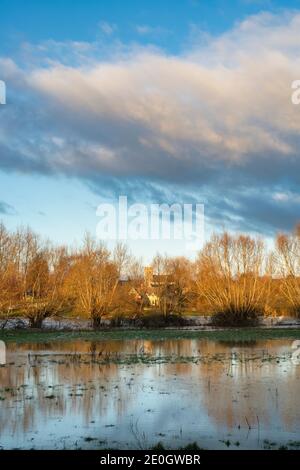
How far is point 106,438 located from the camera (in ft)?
35.8

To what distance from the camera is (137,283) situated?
5844cm

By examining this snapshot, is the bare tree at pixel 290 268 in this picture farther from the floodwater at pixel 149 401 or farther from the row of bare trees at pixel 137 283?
the floodwater at pixel 149 401

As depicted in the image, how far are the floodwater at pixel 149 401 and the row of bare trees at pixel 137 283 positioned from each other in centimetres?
2491

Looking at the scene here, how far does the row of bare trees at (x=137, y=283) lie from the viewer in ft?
166

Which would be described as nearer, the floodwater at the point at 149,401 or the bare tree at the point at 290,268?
the floodwater at the point at 149,401

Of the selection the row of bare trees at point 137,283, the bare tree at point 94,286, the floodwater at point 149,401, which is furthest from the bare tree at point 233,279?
the floodwater at point 149,401

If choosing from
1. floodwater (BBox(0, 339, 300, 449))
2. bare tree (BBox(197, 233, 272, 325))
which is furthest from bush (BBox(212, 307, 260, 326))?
floodwater (BBox(0, 339, 300, 449))

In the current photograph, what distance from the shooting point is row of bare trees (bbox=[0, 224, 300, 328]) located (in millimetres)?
50688

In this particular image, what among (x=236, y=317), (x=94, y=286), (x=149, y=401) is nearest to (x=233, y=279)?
(x=236, y=317)

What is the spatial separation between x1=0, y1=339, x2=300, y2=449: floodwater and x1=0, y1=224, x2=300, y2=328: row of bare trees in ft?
81.7

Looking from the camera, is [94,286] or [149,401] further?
[94,286]

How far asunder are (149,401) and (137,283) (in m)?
43.9

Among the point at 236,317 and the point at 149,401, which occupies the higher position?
the point at 236,317

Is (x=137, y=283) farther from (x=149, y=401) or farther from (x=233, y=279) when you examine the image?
(x=149, y=401)
